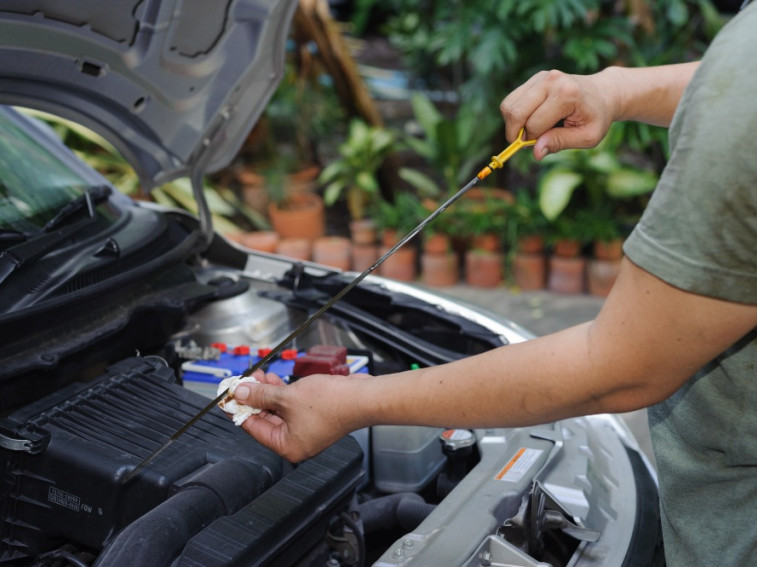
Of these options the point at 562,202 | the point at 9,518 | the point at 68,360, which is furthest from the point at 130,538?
the point at 562,202

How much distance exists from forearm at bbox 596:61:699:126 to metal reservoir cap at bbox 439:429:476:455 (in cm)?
71

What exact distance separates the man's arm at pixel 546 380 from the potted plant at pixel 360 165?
15.4ft

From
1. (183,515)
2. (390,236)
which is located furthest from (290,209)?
(183,515)

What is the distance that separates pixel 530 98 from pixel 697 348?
24.8 inches

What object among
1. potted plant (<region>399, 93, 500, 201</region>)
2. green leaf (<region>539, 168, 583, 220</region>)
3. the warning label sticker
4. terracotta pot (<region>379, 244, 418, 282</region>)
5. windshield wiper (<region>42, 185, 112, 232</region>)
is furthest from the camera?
potted plant (<region>399, 93, 500, 201</region>)

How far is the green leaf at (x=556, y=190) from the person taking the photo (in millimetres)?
5031

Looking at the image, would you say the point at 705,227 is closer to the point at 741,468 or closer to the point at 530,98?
the point at 741,468

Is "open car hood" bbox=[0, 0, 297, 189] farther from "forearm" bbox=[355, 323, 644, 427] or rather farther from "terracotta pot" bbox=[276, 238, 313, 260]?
"terracotta pot" bbox=[276, 238, 313, 260]

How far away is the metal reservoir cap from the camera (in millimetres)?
1729

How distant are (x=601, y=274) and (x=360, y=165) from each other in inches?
74.7

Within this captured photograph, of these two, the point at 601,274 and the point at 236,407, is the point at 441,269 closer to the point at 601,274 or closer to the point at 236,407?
the point at 601,274

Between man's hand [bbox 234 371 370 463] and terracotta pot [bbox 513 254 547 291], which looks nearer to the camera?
man's hand [bbox 234 371 370 463]

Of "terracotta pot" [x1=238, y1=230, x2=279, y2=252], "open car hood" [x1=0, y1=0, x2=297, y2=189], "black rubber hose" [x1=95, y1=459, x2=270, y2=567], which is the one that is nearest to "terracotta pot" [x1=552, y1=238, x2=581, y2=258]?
"terracotta pot" [x1=238, y1=230, x2=279, y2=252]

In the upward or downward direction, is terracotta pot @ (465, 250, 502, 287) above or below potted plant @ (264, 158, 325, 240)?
below
